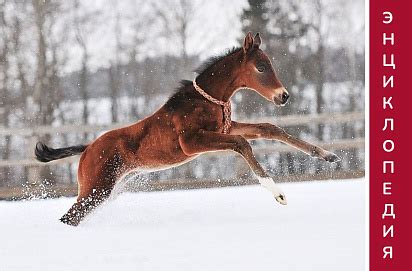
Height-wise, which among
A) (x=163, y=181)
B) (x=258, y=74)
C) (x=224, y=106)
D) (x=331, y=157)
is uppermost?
(x=258, y=74)

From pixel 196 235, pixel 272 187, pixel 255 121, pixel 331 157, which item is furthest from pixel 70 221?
pixel 255 121

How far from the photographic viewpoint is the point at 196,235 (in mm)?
2566

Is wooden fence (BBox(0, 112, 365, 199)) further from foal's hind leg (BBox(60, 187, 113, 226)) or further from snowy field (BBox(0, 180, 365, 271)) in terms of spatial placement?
foal's hind leg (BBox(60, 187, 113, 226))

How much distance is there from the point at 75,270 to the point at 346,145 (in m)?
4.28

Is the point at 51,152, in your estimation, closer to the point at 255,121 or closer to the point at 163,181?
the point at 163,181

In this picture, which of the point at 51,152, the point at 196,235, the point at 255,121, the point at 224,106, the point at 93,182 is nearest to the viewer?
the point at 196,235
